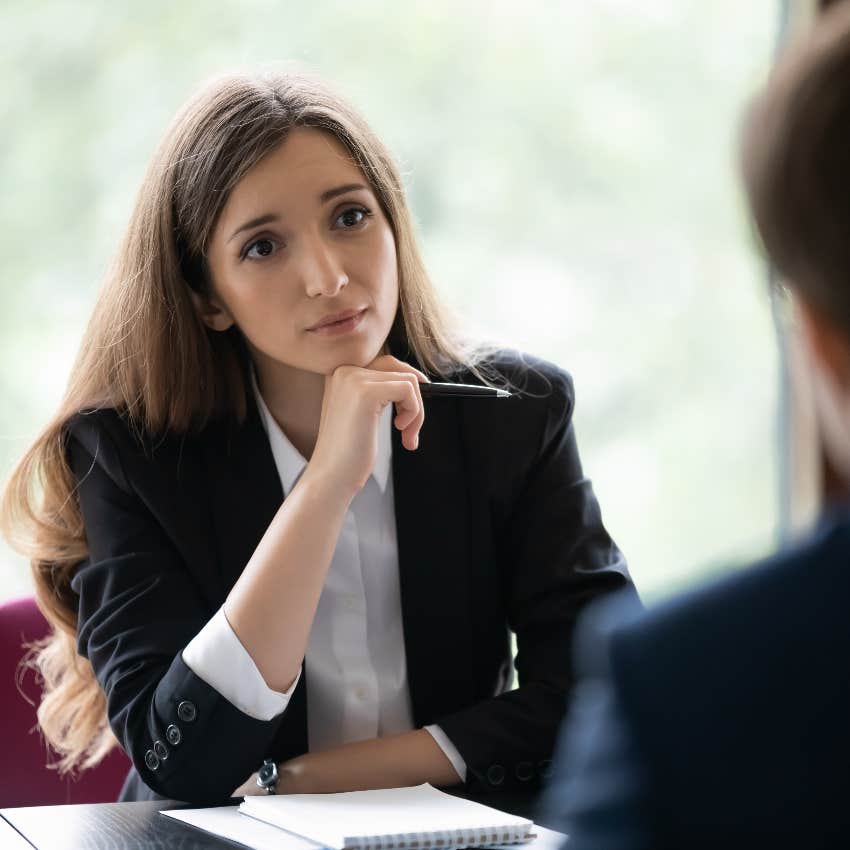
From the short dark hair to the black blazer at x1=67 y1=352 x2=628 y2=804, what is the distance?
97cm

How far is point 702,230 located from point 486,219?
55cm

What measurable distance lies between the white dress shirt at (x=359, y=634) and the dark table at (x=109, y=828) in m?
0.26

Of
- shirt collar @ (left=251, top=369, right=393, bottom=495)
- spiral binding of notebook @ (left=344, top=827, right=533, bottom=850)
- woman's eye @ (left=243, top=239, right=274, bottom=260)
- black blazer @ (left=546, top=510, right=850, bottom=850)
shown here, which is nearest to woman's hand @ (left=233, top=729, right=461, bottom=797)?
spiral binding of notebook @ (left=344, top=827, right=533, bottom=850)

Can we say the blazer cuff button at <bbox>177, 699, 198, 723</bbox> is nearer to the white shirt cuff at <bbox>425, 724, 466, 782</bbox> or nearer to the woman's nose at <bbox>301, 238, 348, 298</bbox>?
the white shirt cuff at <bbox>425, 724, 466, 782</bbox>

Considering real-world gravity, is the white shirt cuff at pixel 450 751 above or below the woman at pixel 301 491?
below

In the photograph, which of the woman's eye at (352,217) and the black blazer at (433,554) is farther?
the woman's eye at (352,217)

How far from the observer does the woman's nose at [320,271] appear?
5.27 feet

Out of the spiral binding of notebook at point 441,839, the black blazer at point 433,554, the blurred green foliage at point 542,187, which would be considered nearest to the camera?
the spiral binding of notebook at point 441,839

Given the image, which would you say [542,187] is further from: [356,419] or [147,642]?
[147,642]

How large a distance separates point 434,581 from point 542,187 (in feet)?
5.59

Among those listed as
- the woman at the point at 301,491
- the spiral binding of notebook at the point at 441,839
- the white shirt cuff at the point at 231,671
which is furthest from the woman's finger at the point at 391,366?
the spiral binding of notebook at the point at 441,839

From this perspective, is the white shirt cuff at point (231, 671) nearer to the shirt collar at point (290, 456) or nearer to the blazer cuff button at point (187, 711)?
the blazer cuff button at point (187, 711)

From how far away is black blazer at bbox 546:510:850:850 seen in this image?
0.61 meters

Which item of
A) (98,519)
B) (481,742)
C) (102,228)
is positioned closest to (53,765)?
(98,519)
